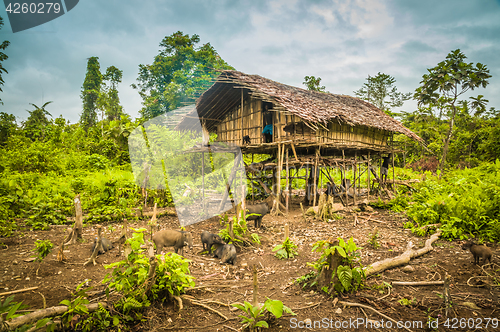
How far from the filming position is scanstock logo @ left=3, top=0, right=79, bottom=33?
11.6 feet

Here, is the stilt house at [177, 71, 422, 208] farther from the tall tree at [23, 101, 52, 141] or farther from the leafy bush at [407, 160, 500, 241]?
the tall tree at [23, 101, 52, 141]

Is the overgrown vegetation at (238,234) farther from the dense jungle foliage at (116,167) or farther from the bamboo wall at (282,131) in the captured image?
the bamboo wall at (282,131)

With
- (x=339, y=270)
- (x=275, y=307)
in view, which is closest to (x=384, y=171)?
(x=339, y=270)

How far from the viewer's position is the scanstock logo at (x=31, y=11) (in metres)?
3.53

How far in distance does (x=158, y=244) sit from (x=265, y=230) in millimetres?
4180

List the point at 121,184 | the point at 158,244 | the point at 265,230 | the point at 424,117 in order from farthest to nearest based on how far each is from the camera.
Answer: the point at 424,117, the point at 121,184, the point at 265,230, the point at 158,244

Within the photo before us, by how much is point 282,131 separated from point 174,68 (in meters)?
17.4

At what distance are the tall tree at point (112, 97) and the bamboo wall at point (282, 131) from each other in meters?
15.8

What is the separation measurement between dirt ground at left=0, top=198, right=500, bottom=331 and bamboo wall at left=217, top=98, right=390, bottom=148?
5.58 m

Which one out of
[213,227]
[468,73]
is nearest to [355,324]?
[213,227]

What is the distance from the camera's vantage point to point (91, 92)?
25453 millimetres

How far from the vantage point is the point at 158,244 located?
552 centimetres

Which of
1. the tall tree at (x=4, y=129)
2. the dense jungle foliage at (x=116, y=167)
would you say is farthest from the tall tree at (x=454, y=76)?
the tall tree at (x=4, y=129)

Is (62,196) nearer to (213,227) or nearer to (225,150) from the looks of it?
(213,227)
